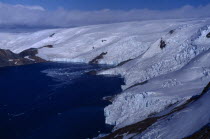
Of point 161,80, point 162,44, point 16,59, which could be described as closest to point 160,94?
point 161,80

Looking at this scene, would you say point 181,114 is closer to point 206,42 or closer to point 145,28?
point 206,42

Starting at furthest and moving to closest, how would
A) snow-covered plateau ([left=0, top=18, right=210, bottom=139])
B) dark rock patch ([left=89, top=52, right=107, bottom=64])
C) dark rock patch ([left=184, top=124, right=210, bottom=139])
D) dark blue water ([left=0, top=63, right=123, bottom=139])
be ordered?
dark rock patch ([left=89, top=52, right=107, bottom=64]), dark blue water ([left=0, top=63, right=123, bottom=139]), snow-covered plateau ([left=0, top=18, right=210, bottom=139]), dark rock patch ([left=184, top=124, right=210, bottom=139])

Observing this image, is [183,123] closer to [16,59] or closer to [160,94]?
[160,94]

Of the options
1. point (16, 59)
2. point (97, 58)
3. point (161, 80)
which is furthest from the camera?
point (16, 59)

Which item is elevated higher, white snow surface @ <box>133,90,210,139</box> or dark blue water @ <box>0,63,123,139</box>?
white snow surface @ <box>133,90,210,139</box>

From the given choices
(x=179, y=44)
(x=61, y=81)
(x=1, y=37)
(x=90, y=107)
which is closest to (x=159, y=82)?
(x=90, y=107)

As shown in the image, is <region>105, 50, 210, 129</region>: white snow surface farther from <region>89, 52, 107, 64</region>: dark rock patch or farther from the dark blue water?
<region>89, 52, 107, 64</region>: dark rock patch

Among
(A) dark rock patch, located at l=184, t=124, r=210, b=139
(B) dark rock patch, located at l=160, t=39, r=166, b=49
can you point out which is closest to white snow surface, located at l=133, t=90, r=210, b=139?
(A) dark rock patch, located at l=184, t=124, r=210, b=139

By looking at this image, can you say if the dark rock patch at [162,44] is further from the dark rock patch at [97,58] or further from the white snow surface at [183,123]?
the white snow surface at [183,123]

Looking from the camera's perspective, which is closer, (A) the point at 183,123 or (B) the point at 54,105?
(A) the point at 183,123
